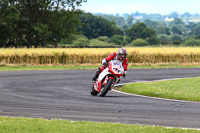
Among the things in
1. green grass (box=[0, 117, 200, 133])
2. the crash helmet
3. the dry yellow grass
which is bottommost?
the dry yellow grass

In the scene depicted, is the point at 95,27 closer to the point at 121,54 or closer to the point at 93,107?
the point at 121,54

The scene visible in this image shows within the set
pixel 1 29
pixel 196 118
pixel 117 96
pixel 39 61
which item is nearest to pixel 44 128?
pixel 196 118

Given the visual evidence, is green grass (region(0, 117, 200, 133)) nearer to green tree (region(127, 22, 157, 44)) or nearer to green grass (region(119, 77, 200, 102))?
green grass (region(119, 77, 200, 102))

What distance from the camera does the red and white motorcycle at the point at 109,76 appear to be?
1688 cm

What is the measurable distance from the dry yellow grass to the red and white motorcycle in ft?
70.7

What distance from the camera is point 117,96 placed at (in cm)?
1745

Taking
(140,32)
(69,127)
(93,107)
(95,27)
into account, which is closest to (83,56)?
(93,107)

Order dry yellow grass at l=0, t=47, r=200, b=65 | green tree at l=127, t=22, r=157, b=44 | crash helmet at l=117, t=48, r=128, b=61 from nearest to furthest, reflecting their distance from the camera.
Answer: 1. crash helmet at l=117, t=48, r=128, b=61
2. dry yellow grass at l=0, t=47, r=200, b=65
3. green tree at l=127, t=22, r=157, b=44

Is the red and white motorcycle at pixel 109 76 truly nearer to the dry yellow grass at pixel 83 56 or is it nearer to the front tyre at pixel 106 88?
the front tyre at pixel 106 88

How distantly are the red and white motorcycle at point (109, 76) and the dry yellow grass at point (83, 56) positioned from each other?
70.7 ft

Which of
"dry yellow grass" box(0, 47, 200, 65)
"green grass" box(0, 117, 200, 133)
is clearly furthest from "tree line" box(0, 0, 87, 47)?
"green grass" box(0, 117, 200, 133)

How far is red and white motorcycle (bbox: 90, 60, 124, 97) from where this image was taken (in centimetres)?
1688

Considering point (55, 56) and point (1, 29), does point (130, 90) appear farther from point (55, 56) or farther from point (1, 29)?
point (1, 29)

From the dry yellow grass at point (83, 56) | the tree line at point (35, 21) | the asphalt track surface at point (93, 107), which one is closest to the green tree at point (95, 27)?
the tree line at point (35, 21)
